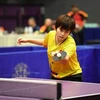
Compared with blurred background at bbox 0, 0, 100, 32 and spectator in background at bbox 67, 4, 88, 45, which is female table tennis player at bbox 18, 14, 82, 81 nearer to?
spectator in background at bbox 67, 4, 88, 45

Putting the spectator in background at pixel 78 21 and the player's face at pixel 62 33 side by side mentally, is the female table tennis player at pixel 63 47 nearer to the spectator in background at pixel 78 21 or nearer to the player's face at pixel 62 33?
the player's face at pixel 62 33

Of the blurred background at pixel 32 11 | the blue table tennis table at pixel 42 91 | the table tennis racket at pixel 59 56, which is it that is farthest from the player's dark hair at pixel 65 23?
the blurred background at pixel 32 11

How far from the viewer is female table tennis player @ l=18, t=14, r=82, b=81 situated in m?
4.18

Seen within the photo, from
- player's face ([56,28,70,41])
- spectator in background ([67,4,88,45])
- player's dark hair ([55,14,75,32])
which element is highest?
spectator in background ([67,4,88,45])

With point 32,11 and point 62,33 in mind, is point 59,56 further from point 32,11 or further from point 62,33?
point 32,11

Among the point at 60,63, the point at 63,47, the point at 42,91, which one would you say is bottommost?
the point at 42,91

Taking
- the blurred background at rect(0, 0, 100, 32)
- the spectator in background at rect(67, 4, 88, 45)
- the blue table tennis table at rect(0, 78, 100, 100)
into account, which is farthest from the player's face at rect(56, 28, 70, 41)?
the blurred background at rect(0, 0, 100, 32)

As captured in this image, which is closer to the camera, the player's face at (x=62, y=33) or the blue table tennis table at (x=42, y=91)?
the blue table tennis table at (x=42, y=91)

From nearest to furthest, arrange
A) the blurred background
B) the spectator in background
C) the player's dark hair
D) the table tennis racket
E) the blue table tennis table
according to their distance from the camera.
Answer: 1. the blue table tennis table
2. the table tennis racket
3. the player's dark hair
4. the spectator in background
5. the blurred background

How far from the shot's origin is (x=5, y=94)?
3.23m

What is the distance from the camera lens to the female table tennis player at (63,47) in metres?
4.18

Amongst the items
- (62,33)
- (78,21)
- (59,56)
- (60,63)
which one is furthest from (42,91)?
(78,21)

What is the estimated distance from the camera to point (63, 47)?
14.2ft

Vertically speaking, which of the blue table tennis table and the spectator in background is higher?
the spectator in background
